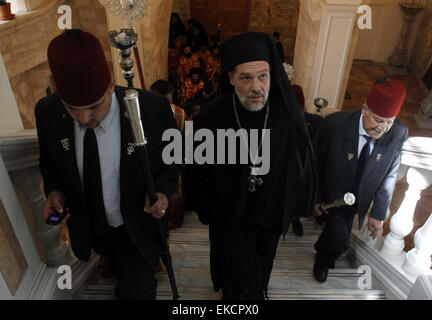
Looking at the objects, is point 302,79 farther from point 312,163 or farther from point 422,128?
point 312,163

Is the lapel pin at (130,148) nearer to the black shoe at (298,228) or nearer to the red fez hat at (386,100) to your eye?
the red fez hat at (386,100)

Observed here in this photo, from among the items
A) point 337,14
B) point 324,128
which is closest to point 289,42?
point 337,14

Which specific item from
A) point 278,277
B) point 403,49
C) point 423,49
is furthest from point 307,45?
point 403,49

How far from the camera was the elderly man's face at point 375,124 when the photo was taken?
8.88 ft

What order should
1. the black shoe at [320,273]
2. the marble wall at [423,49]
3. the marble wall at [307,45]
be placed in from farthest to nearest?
1. the marble wall at [423,49]
2. the marble wall at [307,45]
3. the black shoe at [320,273]

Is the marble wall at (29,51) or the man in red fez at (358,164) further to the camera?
the marble wall at (29,51)

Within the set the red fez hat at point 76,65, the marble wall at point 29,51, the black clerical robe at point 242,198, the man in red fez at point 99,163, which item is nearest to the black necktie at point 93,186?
the man in red fez at point 99,163

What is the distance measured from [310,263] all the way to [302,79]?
4.45 meters

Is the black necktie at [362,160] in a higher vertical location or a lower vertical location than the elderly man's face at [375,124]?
lower

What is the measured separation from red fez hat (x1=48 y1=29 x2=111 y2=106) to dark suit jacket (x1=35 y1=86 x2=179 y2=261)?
0.25 meters

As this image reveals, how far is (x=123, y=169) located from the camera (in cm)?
207

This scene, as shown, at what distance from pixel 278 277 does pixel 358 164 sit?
1109mm

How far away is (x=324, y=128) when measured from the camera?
2.99 m

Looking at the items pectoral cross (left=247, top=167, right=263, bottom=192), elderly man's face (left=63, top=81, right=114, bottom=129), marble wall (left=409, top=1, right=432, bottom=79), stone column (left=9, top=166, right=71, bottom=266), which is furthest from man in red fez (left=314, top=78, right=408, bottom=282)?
marble wall (left=409, top=1, right=432, bottom=79)
